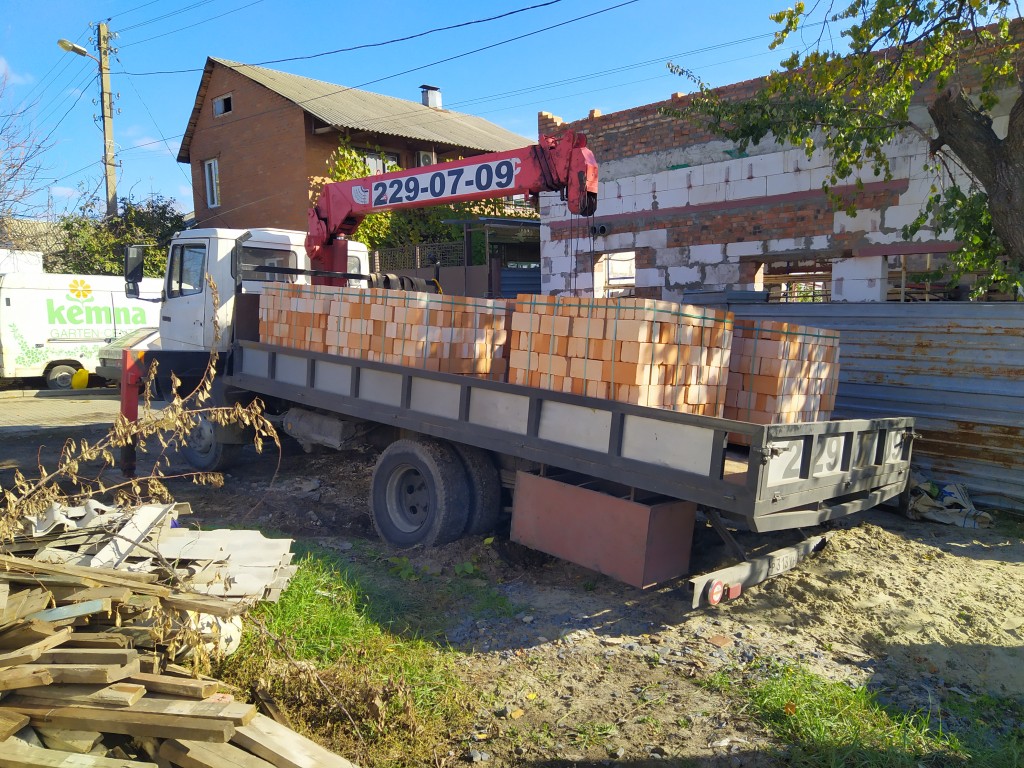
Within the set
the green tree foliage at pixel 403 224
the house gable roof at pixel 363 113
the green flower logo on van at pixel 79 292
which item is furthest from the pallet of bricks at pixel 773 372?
the house gable roof at pixel 363 113

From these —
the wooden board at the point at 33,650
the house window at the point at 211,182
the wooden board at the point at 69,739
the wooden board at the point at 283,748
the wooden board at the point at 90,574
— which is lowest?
the wooden board at the point at 283,748

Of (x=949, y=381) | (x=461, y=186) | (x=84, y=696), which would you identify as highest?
(x=461, y=186)

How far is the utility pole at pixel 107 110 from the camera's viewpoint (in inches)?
804

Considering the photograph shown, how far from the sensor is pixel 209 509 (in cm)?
702

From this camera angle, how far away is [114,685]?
10.1 ft

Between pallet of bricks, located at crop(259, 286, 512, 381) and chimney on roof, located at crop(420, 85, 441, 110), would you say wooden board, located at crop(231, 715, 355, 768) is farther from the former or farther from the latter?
chimney on roof, located at crop(420, 85, 441, 110)

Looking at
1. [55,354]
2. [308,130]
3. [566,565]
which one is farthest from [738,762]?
[308,130]

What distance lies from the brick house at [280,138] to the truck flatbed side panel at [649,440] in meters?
16.1

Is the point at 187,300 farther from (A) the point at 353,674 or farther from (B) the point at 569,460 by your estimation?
(A) the point at 353,674

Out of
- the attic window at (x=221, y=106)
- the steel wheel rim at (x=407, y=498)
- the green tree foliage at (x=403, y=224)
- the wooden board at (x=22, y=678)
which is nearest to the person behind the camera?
the wooden board at (x=22, y=678)

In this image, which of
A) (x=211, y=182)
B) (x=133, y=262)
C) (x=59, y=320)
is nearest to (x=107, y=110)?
(x=211, y=182)

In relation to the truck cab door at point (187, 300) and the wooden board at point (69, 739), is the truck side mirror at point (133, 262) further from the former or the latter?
the wooden board at point (69, 739)

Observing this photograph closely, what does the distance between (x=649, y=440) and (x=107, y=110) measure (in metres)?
21.8

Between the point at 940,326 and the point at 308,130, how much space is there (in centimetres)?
1790
